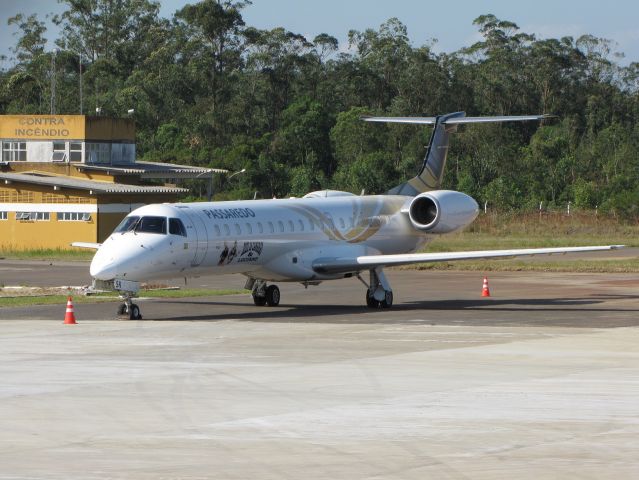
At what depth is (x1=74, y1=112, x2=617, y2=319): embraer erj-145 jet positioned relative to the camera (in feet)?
87.8

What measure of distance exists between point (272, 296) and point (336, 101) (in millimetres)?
73574

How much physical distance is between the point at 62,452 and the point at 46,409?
2.77 m

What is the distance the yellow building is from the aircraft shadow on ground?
2631 centimetres

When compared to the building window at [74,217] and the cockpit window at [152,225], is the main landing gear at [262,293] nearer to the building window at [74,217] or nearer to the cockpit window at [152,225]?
the cockpit window at [152,225]

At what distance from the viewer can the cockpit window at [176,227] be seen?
88.8 ft

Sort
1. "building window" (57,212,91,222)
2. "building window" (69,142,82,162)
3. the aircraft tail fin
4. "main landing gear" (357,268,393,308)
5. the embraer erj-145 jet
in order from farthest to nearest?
"building window" (69,142,82,162)
"building window" (57,212,91,222)
the aircraft tail fin
"main landing gear" (357,268,393,308)
the embraer erj-145 jet

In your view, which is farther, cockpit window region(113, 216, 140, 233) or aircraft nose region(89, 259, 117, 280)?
cockpit window region(113, 216, 140, 233)

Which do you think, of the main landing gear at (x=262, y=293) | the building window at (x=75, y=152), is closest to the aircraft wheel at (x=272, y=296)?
the main landing gear at (x=262, y=293)

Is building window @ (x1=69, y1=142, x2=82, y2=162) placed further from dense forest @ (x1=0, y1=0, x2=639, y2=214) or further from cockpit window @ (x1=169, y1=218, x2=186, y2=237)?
cockpit window @ (x1=169, y1=218, x2=186, y2=237)

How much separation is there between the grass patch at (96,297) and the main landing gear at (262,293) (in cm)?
358

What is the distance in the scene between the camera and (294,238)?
2994cm

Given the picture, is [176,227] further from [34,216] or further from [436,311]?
[34,216]

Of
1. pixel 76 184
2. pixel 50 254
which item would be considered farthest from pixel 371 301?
pixel 76 184

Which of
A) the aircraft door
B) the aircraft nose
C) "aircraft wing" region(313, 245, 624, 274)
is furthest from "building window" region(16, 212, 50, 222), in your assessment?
the aircraft nose
